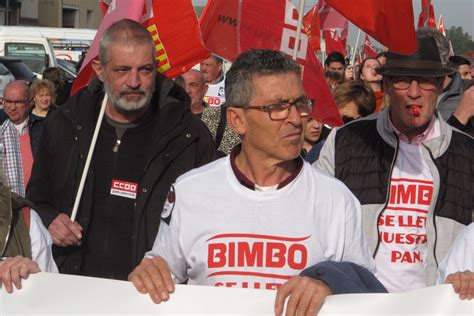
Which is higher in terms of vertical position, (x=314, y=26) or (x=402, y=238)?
(x=314, y=26)

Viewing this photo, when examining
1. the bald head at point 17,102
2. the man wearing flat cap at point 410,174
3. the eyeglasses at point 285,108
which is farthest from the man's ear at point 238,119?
the bald head at point 17,102

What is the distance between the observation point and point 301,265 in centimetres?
344

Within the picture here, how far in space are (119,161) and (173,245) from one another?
1590 millimetres

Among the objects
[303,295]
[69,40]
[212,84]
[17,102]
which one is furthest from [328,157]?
[69,40]

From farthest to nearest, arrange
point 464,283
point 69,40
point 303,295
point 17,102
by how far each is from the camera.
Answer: point 69,40, point 17,102, point 464,283, point 303,295

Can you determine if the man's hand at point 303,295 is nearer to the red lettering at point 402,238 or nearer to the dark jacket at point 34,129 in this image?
the red lettering at point 402,238

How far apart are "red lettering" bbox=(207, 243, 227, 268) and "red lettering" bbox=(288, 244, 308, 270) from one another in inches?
9.1

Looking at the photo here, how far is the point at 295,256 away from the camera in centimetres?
345

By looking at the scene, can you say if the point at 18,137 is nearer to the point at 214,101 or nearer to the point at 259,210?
→ the point at 214,101

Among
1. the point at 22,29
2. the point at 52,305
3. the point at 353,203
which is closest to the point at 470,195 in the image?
the point at 353,203

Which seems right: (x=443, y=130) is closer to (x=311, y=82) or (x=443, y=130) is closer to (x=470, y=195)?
(x=470, y=195)

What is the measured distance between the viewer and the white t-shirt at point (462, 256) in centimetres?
343

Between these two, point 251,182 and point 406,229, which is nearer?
point 251,182

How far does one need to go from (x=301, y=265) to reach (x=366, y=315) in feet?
0.94
